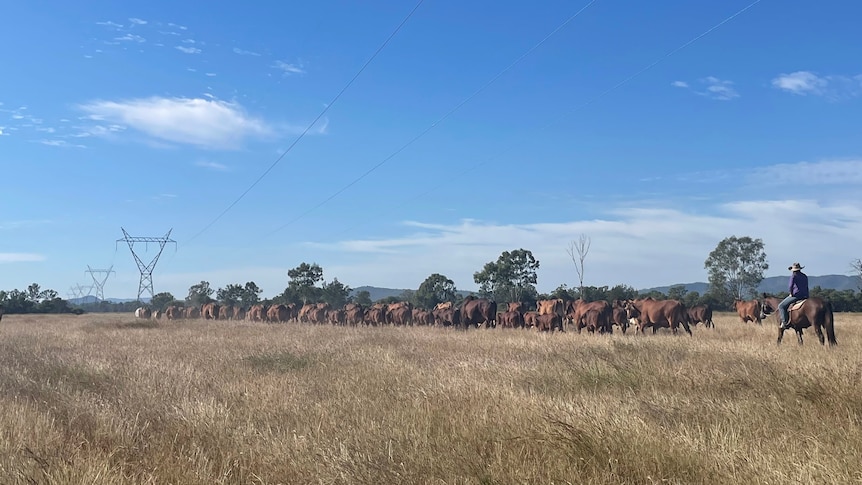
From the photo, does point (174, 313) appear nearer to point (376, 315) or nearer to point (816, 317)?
point (376, 315)

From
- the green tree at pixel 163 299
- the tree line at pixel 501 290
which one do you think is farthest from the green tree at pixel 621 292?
the green tree at pixel 163 299

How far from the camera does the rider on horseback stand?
17.0m

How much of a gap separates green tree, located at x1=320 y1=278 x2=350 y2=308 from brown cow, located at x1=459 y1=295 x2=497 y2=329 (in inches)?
2772

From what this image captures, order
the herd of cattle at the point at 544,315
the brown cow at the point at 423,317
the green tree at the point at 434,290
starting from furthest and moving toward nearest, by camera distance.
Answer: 1. the green tree at the point at 434,290
2. the brown cow at the point at 423,317
3. the herd of cattle at the point at 544,315

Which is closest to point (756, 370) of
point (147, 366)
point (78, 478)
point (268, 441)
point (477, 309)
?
point (268, 441)

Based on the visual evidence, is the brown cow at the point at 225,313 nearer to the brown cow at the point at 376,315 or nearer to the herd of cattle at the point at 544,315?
the herd of cattle at the point at 544,315

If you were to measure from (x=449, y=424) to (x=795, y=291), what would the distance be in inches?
559

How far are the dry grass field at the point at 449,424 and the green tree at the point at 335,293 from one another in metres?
94.1

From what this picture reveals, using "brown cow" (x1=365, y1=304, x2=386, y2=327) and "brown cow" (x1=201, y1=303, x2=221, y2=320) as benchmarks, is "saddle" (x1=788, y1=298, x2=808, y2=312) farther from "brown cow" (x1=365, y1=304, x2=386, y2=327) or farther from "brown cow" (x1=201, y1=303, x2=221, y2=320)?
"brown cow" (x1=201, y1=303, x2=221, y2=320)

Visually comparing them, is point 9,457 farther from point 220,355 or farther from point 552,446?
point 220,355

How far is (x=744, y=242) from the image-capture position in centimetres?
10244

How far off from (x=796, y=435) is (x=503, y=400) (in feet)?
10.0

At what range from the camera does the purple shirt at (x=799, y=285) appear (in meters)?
17.0

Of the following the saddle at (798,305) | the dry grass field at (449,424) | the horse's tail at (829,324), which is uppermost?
the saddle at (798,305)
